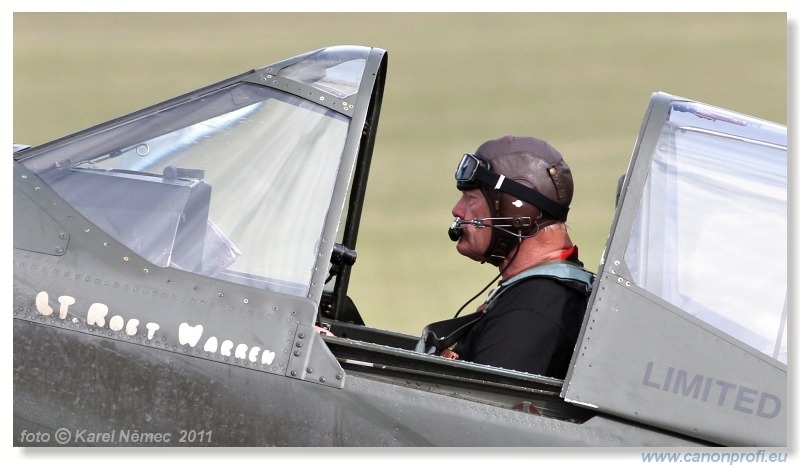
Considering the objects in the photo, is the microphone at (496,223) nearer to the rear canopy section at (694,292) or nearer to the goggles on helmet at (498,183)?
the goggles on helmet at (498,183)

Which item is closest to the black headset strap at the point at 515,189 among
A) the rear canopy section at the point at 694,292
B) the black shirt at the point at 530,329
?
the black shirt at the point at 530,329

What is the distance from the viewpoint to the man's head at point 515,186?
3873 millimetres

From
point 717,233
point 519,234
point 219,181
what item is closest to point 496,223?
point 519,234

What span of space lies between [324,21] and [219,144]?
13.5 m

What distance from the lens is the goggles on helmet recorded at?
3.86 m

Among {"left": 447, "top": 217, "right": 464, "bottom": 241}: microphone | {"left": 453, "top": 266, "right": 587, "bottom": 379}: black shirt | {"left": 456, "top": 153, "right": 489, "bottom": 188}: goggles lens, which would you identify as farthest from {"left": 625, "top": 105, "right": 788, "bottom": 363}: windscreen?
{"left": 447, "top": 217, "right": 464, "bottom": 241}: microphone

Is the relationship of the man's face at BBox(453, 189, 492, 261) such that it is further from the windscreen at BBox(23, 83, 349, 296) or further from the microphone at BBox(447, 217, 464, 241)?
the windscreen at BBox(23, 83, 349, 296)

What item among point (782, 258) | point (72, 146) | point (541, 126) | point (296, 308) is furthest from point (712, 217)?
point (541, 126)

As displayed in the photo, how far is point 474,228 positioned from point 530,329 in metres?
0.70

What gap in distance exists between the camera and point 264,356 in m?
3.03

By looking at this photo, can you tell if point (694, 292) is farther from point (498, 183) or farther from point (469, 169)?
point (469, 169)

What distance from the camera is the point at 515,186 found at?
3861mm

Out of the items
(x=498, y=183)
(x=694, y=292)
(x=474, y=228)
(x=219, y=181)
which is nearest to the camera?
(x=694, y=292)

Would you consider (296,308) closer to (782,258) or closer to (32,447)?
(32,447)
